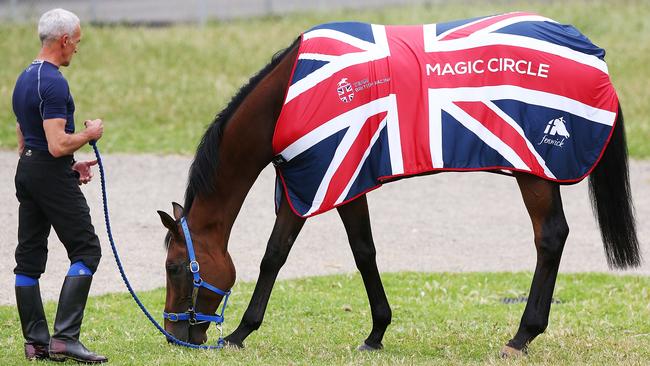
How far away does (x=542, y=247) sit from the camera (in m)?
5.72

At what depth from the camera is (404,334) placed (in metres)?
6.42

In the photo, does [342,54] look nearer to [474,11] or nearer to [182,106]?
[182,106]

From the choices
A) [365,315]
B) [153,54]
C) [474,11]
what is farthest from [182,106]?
[365,315]

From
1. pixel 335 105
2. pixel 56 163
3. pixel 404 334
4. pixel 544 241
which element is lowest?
pixel 404 334

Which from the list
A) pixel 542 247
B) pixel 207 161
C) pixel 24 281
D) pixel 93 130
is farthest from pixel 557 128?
pixel 24 281

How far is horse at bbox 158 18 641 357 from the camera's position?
5594 millimetres

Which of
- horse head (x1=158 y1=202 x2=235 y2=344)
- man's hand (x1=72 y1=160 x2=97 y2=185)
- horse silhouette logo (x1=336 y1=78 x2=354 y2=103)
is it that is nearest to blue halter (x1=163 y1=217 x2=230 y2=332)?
horse head (x1=158 y1=202 x2=235 y2=344)

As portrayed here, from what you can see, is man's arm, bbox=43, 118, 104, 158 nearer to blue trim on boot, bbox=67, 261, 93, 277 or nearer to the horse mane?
blue trim on boot, bbox=67, 261, 93, 277

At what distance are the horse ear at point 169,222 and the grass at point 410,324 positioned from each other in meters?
0.64

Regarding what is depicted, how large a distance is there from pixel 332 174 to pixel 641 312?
269 centimetres

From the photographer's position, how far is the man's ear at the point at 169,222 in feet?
17.9

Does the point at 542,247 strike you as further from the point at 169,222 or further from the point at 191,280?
the point at 169,222

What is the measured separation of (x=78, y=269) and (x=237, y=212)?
0.93 metres

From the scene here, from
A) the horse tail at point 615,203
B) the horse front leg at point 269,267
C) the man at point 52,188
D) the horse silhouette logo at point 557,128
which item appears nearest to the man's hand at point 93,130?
the man at point 52,188
